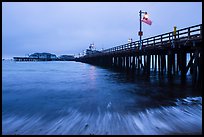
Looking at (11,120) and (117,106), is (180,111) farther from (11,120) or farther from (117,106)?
(11,120)

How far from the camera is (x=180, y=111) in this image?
27.6ft

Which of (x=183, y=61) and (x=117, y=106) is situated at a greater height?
(x=183, y=61)

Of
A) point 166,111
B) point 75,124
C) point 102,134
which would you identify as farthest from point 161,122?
point 75,124

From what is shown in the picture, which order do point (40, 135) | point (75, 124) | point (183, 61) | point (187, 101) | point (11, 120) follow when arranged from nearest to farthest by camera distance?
point (40, 135) → point (75, 124) → point (11, 120) → point (187, 101) → point (183, 61)

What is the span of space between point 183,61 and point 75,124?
1159cm

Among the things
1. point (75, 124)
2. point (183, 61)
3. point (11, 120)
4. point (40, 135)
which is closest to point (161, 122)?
point (75, 124)

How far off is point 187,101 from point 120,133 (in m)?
5.47

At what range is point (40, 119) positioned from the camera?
7.55 m

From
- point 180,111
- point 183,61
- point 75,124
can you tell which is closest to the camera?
point 75,124

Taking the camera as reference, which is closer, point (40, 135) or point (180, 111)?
point (40, 135)

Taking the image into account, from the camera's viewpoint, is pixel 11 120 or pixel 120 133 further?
pixel 11 120

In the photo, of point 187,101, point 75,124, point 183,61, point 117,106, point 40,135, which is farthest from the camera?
point 183,61

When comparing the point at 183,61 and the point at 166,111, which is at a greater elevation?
the point at 183,61

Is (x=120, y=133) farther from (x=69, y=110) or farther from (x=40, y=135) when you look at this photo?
(x=69, y=110)
